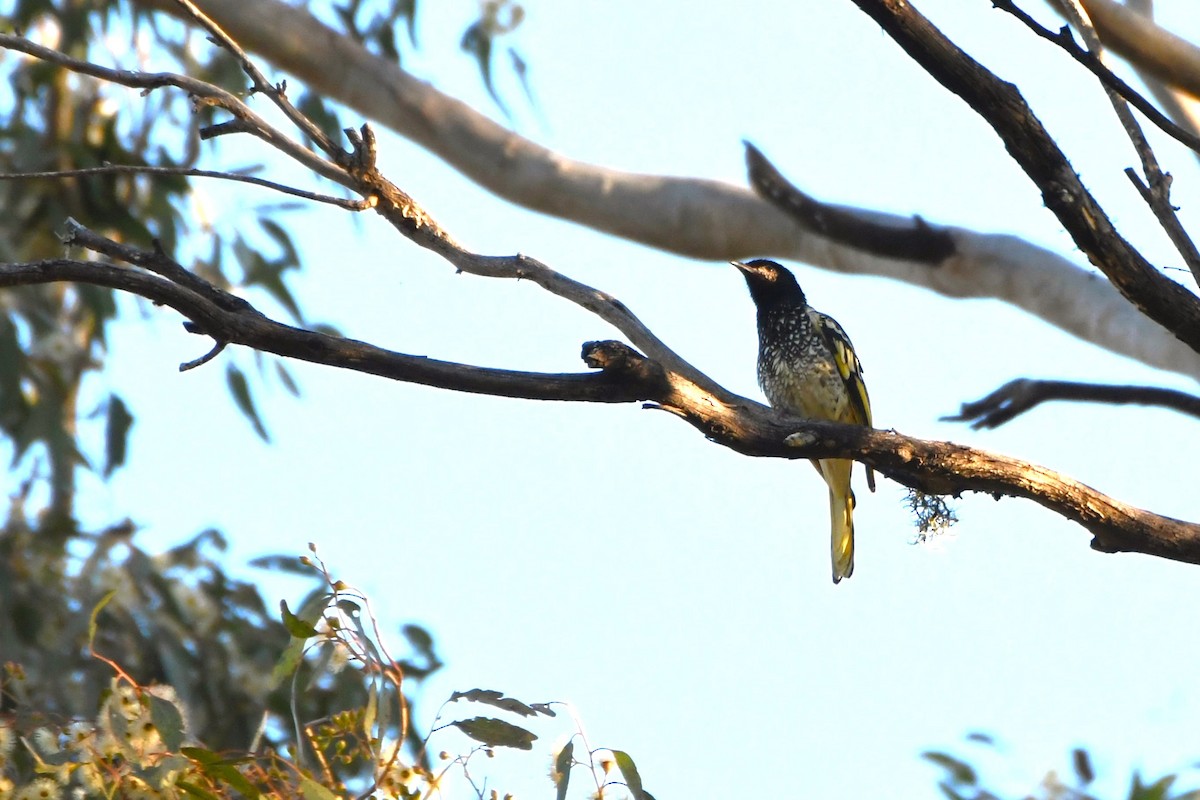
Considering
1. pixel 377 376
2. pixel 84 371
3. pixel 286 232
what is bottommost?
pixel 377 376

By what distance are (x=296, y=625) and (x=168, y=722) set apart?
0.27 meters

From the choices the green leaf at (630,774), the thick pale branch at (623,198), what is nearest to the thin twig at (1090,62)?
the green leaf at (630,774)

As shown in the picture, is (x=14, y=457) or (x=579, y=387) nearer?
(x=579, y=387)

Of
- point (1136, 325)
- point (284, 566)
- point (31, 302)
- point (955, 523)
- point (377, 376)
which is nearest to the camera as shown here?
point (377, 376)

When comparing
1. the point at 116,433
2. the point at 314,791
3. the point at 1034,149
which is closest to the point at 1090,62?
the point at 1034,149

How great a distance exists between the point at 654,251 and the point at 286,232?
5.55 ft

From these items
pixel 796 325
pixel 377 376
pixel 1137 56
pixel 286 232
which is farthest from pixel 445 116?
pixel 377 376

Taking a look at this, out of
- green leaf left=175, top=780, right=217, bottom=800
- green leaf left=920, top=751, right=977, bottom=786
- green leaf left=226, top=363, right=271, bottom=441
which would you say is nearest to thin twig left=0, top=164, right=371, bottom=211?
green leaf left=175, top=780, right=217, bottom=800

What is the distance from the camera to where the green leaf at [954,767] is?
337 cm

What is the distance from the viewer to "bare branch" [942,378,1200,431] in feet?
10.4

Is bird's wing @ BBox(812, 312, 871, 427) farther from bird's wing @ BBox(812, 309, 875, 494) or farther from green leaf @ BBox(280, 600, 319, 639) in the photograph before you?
green leaf @ BBox(280, 600, 319, 639)

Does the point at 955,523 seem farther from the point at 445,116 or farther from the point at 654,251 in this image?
the point at 445,116

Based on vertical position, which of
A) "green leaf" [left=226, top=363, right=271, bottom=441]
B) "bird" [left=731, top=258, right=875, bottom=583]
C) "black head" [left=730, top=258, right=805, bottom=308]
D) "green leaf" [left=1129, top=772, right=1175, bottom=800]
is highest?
"green leaf" [left=226, top=363, right=271, bottom=441]

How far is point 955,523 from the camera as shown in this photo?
315 cm
